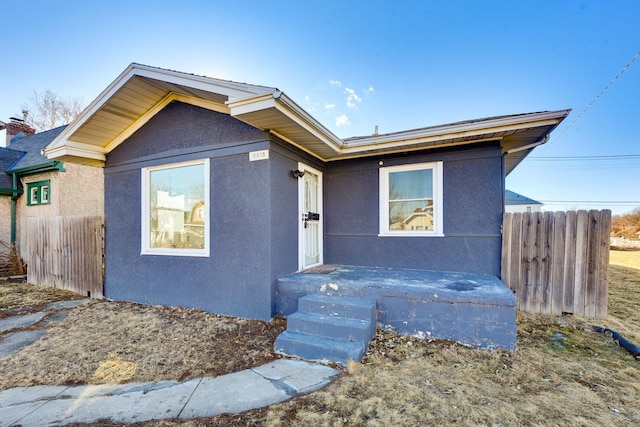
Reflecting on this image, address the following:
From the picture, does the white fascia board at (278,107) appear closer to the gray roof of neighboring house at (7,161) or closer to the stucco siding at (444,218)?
the stucco siding at (444,218)

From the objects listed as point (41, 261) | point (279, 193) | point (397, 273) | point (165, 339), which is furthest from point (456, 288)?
point (41, 261)

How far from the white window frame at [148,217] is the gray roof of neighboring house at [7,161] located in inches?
304

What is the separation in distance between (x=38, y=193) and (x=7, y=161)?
8.48 feet

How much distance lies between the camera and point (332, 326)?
3105 mm

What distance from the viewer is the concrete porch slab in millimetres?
3102

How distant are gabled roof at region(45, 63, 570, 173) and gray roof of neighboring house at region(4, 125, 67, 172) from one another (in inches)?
183

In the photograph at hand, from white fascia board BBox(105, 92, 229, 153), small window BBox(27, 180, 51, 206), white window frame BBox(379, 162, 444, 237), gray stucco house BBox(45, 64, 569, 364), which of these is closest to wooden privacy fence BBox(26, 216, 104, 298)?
gray stucco house BBox(45, 64, 569, 364)

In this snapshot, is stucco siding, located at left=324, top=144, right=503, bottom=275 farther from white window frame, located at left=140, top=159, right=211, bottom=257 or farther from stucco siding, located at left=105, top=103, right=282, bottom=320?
white window frame, located at left=140, top=159, right=211, bottom=257

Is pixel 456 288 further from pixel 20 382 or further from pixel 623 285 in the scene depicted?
pixel 623 285

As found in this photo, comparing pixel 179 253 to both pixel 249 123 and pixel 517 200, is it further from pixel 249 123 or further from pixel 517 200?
pixel 517 200

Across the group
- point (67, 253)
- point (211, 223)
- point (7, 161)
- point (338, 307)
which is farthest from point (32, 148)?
point (338, 307)

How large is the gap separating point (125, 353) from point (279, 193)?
2722 mm

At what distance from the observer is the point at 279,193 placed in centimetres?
417

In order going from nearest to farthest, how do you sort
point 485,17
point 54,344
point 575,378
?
point 575,378
point 54,344
point 485,17
